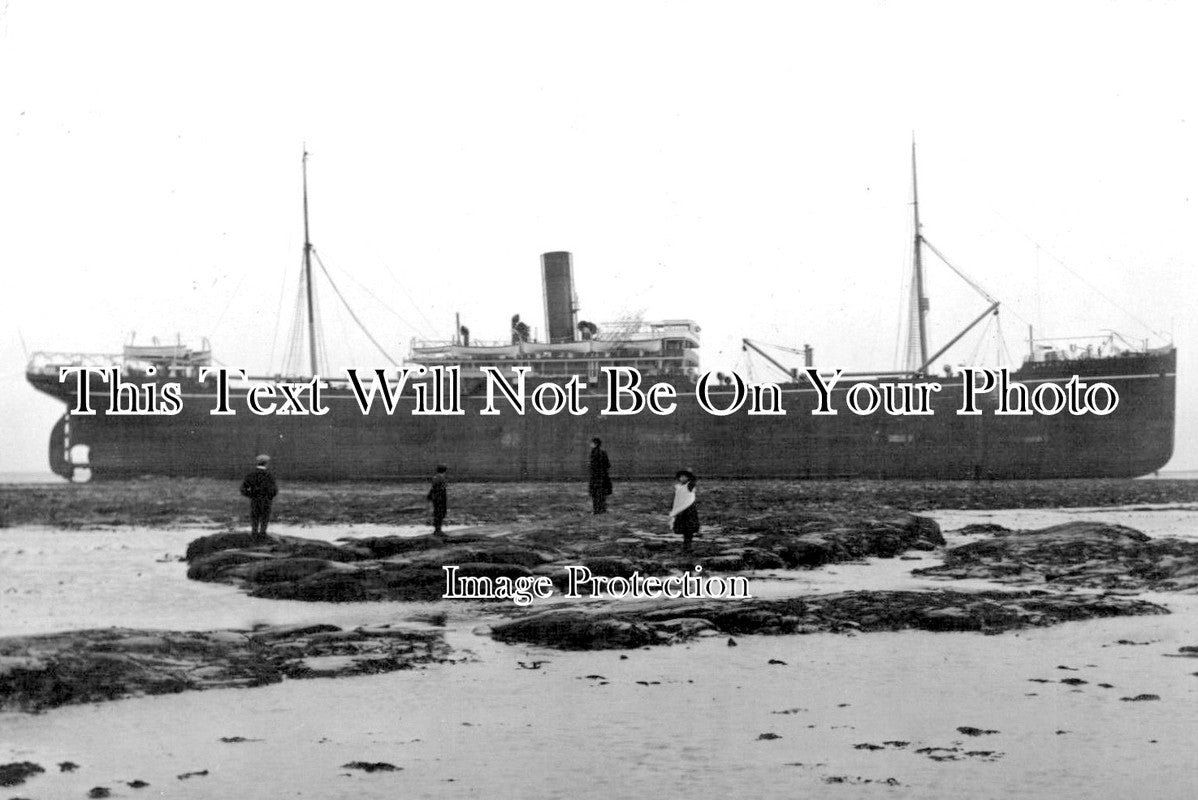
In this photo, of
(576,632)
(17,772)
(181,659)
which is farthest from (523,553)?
(17,772)

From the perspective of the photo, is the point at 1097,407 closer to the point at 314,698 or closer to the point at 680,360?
the point at 680,360

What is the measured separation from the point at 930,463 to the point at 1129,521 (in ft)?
64.8

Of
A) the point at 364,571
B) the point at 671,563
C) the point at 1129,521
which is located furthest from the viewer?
the point at 1129,521

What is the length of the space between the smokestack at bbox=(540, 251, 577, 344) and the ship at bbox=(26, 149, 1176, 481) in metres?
1.71

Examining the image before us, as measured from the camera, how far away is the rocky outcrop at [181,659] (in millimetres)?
7402

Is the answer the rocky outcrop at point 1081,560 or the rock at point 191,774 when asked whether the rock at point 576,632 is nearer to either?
the rock at point 191,774

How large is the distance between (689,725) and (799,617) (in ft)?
12.2

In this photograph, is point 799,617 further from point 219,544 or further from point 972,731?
point 219,544

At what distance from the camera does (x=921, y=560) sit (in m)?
16.1

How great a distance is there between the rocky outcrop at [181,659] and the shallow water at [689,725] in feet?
0.86

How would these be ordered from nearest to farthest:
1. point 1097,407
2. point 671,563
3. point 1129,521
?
point 671,563, point 1129,521, point 1097,407

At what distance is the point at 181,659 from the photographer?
27.2ft

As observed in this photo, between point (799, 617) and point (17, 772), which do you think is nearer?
point (17, 772)

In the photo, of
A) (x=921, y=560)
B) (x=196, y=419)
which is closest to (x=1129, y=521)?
(x=921, y=560)
